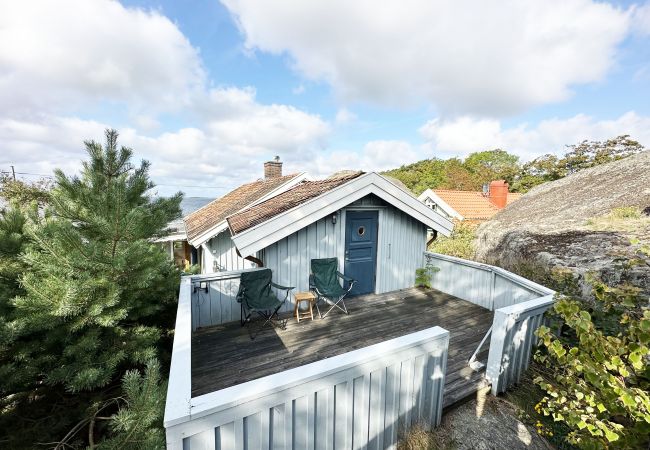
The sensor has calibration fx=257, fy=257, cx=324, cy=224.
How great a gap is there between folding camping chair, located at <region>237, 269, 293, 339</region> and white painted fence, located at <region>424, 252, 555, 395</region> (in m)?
2.99

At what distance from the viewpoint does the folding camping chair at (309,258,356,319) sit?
5016 mm

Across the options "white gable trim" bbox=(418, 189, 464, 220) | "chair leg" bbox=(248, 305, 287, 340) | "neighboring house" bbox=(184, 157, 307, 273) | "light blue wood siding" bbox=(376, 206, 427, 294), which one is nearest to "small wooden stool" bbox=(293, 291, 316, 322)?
"chair leg" bbox=(248, 305, 287, 340)

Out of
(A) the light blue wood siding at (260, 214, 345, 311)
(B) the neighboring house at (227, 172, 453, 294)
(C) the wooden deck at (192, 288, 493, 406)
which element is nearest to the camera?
(C) the wooden deck at (192, 288, 493, 406)

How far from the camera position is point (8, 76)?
5008mm

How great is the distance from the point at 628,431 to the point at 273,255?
14.6 feet

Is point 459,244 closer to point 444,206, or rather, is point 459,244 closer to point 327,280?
point 327,280

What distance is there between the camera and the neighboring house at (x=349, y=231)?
15.4 feet

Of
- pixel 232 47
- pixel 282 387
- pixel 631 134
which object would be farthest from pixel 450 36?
pixel 631 134

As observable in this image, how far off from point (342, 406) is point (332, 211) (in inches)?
138

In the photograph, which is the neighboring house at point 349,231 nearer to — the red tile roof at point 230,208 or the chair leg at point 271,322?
the chair leg at point 271,322

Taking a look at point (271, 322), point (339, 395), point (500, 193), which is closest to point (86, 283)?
point (339, 395)

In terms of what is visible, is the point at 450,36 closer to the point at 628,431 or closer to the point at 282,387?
the point at 628,431

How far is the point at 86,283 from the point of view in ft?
7.40

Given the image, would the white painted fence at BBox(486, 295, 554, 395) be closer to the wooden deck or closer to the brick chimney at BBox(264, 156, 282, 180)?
the wooden deck
